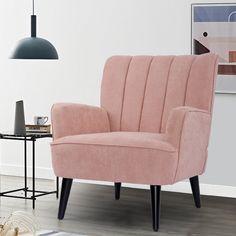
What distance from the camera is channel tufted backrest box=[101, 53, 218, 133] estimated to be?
13.1ft

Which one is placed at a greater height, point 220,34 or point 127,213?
point 220,34

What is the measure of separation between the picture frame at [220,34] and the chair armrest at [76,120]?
0.89 m

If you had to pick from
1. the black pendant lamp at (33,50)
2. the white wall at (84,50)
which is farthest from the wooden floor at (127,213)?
the black pendant lamp at (33,50)

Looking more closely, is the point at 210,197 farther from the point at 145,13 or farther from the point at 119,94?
the point at 145,13

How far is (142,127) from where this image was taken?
4.17 metres

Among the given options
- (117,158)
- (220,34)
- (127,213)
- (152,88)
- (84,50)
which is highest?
(220,34)

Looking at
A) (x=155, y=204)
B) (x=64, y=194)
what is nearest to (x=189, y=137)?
(x=155, y=204)

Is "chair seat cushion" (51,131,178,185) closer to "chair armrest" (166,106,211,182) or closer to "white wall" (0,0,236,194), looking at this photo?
"chair armrest" (166,106,211,182)

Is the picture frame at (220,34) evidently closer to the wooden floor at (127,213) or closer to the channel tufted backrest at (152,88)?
the channel tufted backrest at (152,88)

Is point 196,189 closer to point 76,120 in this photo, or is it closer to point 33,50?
point 76,120

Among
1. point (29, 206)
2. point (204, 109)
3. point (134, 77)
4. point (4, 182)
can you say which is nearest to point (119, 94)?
point (134, 77)

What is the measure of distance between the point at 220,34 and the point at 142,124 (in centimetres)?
89

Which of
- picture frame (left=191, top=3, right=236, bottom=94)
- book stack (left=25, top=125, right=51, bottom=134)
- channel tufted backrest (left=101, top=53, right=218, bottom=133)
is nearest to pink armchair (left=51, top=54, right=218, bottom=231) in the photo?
channel tufted backrest (left=101, top=53, right=218, bottom=133)

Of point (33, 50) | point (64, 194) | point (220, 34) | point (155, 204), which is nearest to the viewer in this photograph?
point (155, 204)
